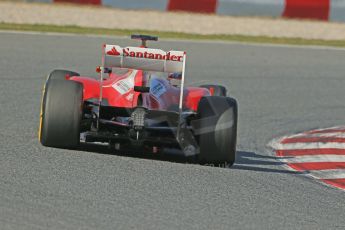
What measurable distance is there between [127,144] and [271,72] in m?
7.40

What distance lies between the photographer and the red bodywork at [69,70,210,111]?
29.9 ft

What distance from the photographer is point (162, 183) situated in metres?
7.75

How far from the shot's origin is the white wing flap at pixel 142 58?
28.9ft

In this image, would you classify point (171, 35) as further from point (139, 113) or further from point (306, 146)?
point (139, 113)

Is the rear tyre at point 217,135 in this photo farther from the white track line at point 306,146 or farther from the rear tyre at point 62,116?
the white track line at point 306,146

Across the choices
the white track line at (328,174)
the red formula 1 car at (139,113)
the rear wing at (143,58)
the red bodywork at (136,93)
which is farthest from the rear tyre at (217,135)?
the white track line at (328,174)

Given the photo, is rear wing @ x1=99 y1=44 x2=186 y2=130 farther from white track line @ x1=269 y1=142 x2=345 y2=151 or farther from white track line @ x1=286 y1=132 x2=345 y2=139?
white track line @ x1=286 y1=132 x2=345 y2=139

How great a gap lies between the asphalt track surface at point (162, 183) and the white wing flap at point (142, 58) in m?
0.74

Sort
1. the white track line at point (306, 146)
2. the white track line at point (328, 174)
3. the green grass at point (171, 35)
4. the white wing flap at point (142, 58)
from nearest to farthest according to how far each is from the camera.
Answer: the white wing flap at point (142, 58) < the white track line at point (328, 174) < the white track line at point (306, 146) < the green grass at point (171, 35)

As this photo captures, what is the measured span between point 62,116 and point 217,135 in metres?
1.21

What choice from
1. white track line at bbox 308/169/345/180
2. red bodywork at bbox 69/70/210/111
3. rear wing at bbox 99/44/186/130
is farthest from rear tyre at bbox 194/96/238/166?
white track line at bbox 308/169/345/180

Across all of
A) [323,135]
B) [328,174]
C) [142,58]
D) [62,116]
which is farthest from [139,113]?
[323,135]

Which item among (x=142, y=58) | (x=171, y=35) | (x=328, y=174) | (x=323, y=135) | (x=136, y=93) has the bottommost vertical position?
(x=328, y=174)

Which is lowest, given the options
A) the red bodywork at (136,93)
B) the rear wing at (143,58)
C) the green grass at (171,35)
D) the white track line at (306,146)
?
the white track line at (306,146)
